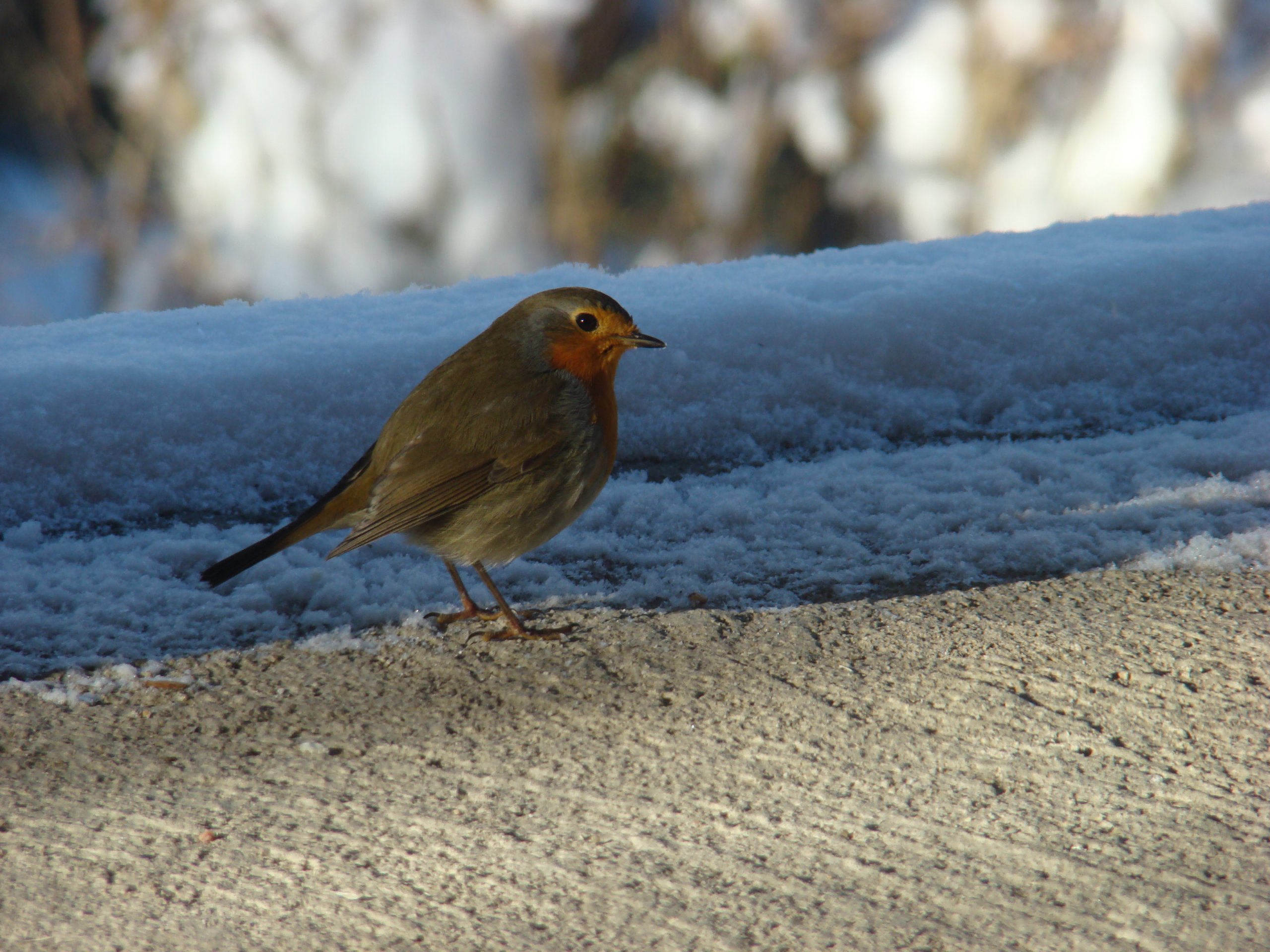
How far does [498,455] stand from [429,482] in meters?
0.12

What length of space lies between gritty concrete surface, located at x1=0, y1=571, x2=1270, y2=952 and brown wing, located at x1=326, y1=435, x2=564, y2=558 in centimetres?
19

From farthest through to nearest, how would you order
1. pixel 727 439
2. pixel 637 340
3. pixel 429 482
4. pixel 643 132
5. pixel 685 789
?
pixel 643 132 → pixel 727 439 → pixel 637 340 → pixel 429 482 → pixel 685 789

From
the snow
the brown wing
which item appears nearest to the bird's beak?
the brown wing

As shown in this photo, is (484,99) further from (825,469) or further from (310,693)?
(310,693)

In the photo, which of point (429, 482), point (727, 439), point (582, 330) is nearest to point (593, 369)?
point (582, 330)

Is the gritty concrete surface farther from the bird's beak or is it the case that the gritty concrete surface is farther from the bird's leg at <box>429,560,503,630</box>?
the bird's beak

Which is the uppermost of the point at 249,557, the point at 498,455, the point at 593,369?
the point at 593,369

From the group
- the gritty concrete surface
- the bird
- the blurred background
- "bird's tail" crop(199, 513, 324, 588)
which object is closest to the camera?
the gritty concrete surface

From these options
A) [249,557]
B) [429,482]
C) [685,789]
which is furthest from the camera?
[429,482]

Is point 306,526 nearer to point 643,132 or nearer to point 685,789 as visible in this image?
point 685,789

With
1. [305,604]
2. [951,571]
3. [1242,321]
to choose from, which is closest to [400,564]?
[305,604]

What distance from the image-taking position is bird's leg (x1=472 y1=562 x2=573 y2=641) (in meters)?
1.82

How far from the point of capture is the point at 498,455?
1.91 meters

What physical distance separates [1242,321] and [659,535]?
1582mm
